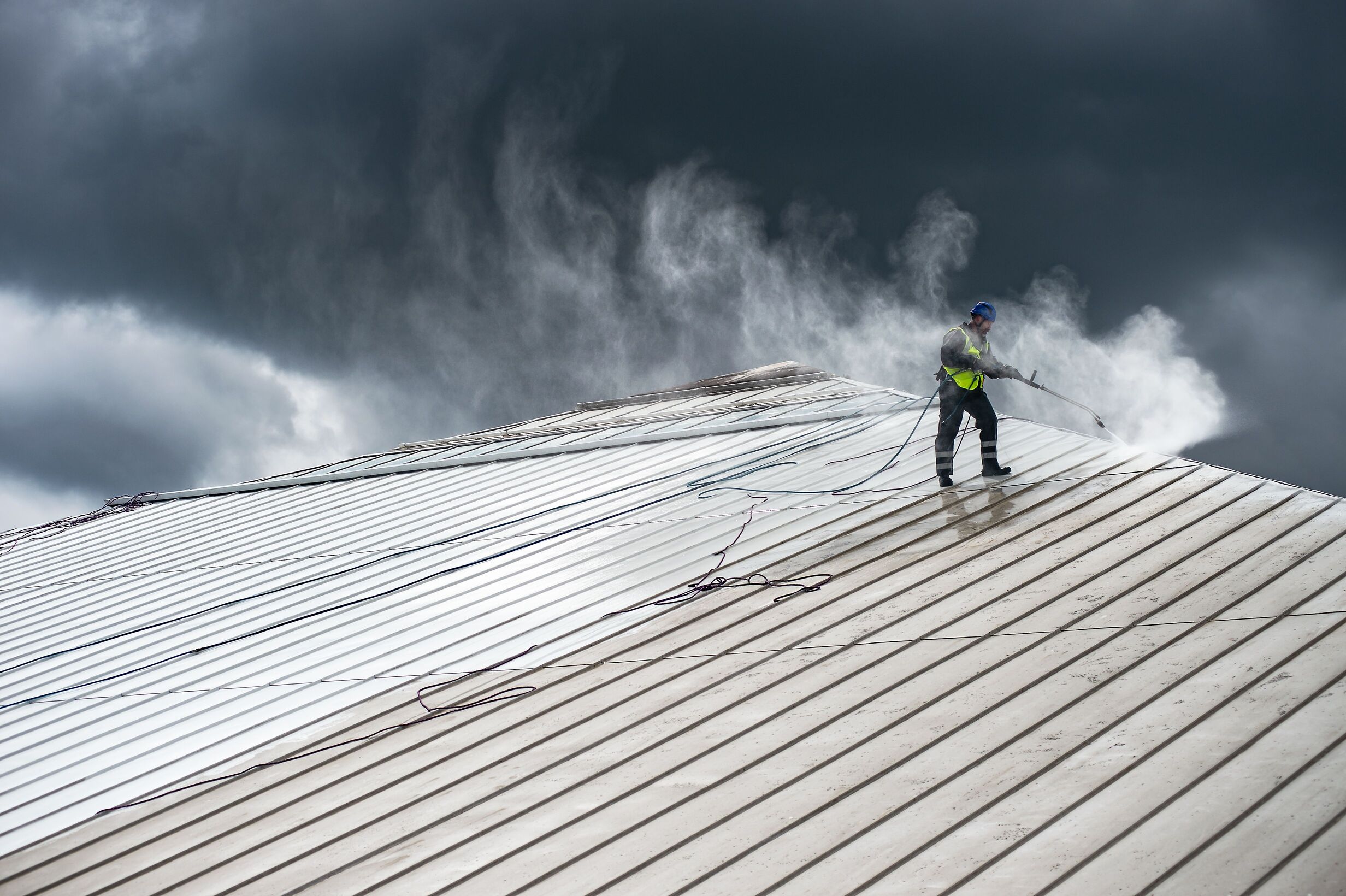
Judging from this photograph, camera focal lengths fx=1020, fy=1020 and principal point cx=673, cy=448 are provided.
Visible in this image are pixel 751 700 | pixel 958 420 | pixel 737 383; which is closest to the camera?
pixel 751 700

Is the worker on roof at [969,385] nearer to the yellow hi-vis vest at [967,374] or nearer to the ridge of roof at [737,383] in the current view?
the yellow hi-vis vest at [967,374]

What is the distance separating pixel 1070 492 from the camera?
824 cm

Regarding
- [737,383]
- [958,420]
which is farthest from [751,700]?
[737,383]

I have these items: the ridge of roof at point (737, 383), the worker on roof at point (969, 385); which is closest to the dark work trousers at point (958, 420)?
the worker on roof at point (969, 385)

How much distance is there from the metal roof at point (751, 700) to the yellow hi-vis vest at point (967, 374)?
90 centimetres

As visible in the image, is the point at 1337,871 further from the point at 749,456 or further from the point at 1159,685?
the point at 749,456

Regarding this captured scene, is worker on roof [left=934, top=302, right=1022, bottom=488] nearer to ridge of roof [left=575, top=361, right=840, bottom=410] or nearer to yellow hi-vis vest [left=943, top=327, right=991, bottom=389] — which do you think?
yellow hi-vis vest [left=943, top=327, right=991, bottom=389]

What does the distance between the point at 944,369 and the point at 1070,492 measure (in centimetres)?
147

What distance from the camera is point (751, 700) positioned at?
5562 millimetres

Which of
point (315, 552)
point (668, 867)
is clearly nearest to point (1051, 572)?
point (668, 867)

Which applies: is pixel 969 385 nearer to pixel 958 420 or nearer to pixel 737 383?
pixel 958 420

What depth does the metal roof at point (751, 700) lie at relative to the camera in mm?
4203

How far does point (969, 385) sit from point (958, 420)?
0.33 metres

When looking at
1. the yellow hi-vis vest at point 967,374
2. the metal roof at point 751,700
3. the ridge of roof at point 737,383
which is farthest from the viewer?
the ridge of roof at point 737,383
